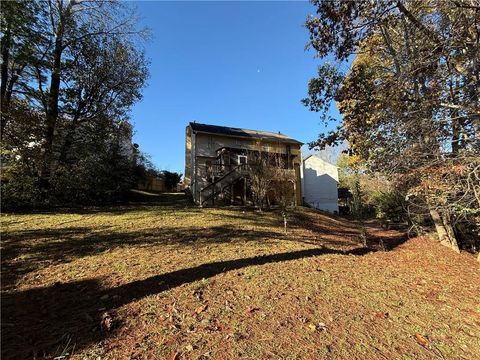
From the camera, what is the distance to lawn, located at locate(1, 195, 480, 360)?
11.4ft

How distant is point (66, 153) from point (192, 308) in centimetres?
1502

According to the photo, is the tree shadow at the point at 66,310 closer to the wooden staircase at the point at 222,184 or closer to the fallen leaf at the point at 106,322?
the fallen leaf at the point at 106,322

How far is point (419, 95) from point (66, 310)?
373 inches

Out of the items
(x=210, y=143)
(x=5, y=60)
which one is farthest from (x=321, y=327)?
(x=210, y=143)

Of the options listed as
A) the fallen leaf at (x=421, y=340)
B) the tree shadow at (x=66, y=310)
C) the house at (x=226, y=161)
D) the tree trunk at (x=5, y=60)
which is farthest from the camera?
the house at (x=226, y=161)

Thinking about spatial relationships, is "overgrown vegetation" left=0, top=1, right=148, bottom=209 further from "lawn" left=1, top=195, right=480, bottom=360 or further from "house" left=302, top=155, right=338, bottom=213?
"house" left=302, top=155, right=338, bottom=213

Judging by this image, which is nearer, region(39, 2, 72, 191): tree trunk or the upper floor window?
region(39, 2, 72, 191): tree trunk

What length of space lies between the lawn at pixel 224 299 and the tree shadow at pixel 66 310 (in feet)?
0.06

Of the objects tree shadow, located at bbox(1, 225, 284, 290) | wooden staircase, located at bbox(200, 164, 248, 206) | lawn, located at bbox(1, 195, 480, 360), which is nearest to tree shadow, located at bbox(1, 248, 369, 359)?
lawn, located at bbox(1, 195, 480, 360)

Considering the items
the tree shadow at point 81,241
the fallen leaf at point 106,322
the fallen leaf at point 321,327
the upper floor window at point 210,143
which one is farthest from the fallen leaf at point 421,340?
the upper floor window at point 210,143

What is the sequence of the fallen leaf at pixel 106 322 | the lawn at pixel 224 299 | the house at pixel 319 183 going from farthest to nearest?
the house at pixel 319 183 < the fallen leaf at pixel 106 322 < the lawn at pixel 224 299

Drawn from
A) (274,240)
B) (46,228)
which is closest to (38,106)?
(46,228)

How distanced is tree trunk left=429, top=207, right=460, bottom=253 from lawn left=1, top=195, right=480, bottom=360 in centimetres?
153

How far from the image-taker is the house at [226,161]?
18281 millimetres
